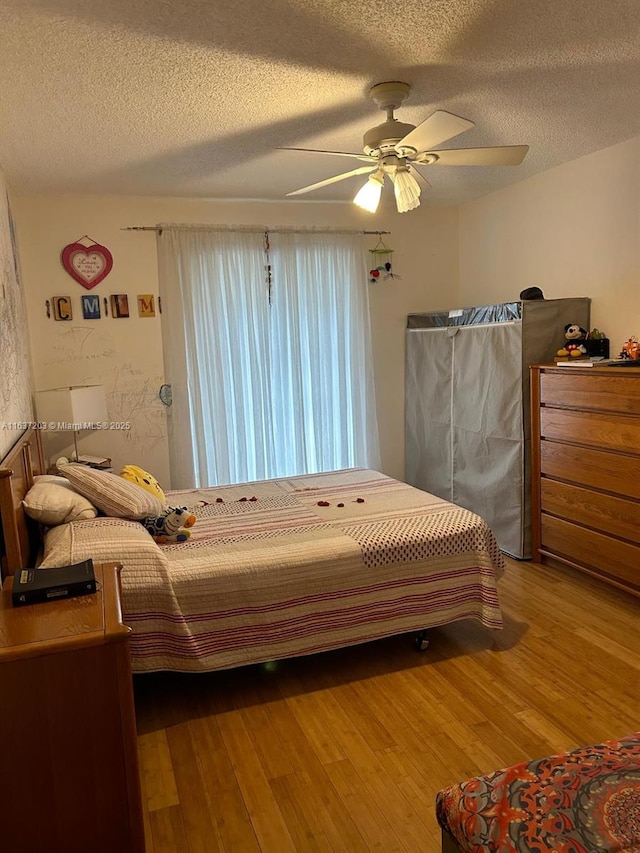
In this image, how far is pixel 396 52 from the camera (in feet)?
7.23

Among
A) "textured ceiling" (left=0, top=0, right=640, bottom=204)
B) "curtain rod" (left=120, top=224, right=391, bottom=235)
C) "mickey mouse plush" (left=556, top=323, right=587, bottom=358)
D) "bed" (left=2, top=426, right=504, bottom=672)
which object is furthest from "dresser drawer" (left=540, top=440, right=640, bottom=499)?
"curtain rod" (left=120, top=224, right=391, bottom=235)

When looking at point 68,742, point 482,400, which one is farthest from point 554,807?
point 482,400

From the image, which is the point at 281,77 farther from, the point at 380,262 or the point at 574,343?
the point at 380,262

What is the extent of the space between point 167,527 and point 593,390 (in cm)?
224

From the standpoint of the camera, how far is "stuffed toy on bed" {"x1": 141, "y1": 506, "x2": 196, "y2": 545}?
9.20 feet

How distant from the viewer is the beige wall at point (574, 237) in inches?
138

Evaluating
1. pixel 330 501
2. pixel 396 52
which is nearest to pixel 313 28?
pixel 396 52

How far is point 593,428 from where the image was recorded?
3.28 metres

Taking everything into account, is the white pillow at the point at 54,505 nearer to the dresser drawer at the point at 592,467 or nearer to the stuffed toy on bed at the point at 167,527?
the stuffed toy on bed at the point at 167,527

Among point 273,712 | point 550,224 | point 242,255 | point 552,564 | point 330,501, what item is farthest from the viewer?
point 242,255

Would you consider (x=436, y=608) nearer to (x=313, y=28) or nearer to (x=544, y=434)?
(x=544, y=434)

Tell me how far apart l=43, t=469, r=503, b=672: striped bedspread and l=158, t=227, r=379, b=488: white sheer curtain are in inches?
56.1

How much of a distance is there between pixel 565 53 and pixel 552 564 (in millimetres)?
2700

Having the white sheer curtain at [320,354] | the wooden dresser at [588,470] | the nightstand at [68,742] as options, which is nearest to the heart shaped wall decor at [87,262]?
the white sheer curtain at [320,354]
